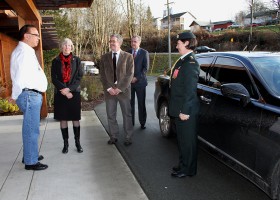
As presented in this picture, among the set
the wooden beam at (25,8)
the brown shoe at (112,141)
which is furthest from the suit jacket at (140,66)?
the wooden beam at (25,8)

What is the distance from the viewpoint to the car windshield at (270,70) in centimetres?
336

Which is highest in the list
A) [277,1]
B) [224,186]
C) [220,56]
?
[277,1]

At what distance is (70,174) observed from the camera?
425cm

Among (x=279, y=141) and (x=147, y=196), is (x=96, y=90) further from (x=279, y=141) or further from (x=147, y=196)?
(x=279, y=141)

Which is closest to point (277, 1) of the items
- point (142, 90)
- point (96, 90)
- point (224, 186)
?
point (96, 90)

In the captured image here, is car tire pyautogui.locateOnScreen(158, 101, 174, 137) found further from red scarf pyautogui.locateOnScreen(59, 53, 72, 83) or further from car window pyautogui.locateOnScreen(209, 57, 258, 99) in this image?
red scarf pyautogui.locateOnScreen(59, 53, 72, 83)

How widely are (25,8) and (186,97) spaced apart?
4.02 metres

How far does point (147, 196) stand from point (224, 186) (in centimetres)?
98

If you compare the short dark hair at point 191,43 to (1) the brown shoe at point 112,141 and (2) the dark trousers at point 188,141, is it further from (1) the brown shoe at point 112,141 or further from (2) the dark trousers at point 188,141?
(1) the brown shoe at point 112,141

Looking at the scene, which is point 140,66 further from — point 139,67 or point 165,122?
point 165,122

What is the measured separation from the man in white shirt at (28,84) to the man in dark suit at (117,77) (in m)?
1.41

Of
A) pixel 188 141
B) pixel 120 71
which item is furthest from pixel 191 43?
pixel 120 71

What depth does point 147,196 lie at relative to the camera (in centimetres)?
358

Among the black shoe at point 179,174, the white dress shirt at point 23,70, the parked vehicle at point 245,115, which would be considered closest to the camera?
the parked vehicle at point 245,115
